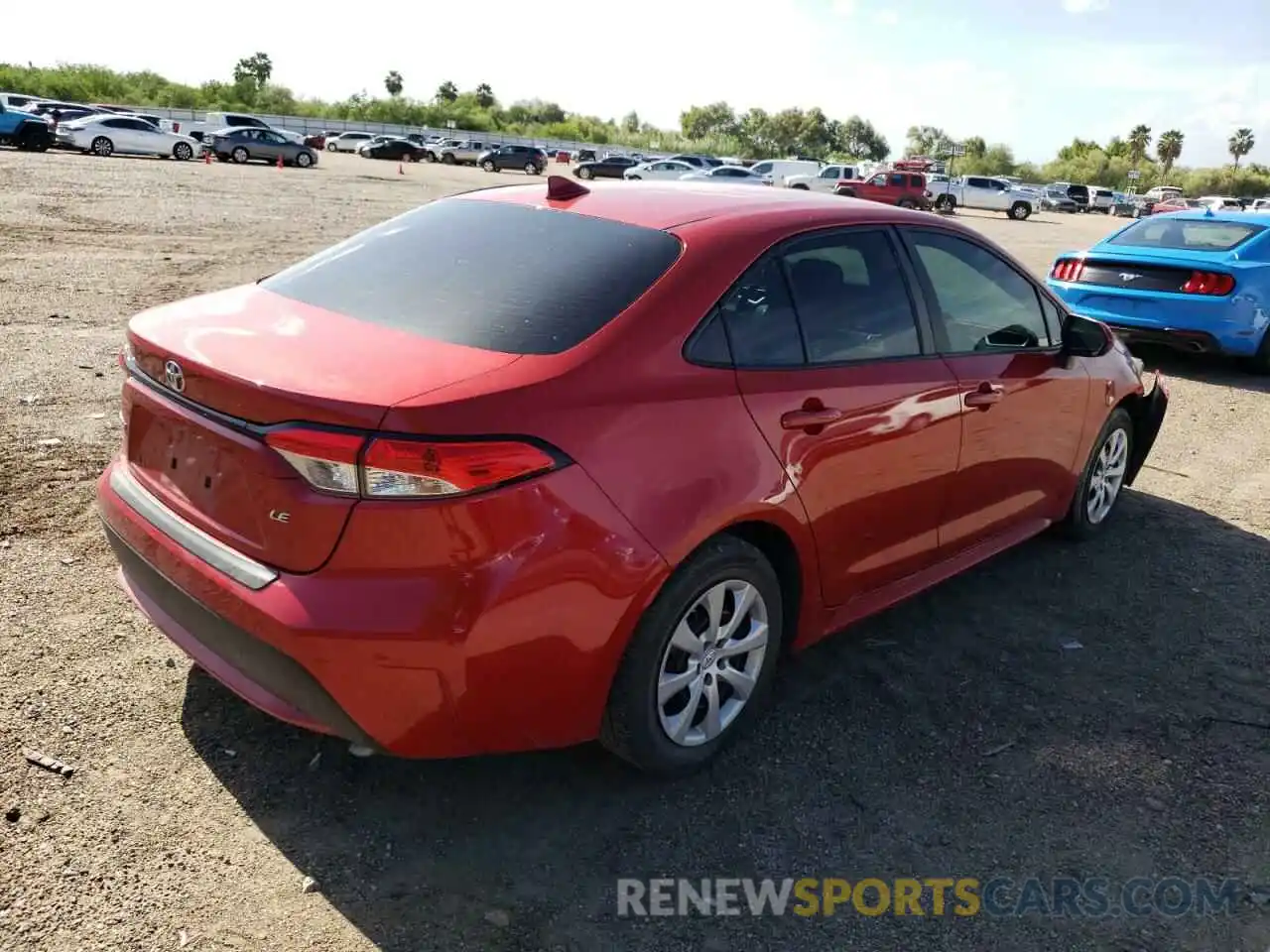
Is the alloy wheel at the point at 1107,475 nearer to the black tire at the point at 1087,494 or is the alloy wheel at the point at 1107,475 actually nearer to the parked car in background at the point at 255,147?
the black tire at the point at 1087,494

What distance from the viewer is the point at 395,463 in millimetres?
2352

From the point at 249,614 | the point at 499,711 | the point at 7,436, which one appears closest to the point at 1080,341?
the point at 499,711

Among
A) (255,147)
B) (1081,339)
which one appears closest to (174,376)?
(1081,339)

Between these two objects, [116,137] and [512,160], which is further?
[512,160]

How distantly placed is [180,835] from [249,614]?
707 millimetres

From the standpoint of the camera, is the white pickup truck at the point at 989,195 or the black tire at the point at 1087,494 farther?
the white pickup truck at the point at 989,195

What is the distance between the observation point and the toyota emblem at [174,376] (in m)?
2.74

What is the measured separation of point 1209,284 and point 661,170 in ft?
118

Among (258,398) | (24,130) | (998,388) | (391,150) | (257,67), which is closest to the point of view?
(258,398)

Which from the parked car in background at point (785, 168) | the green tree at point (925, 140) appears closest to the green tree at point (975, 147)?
the green tree at point (925, 140)

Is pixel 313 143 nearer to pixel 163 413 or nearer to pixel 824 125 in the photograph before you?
pixel 163 413

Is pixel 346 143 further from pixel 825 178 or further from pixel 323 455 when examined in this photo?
pixel 323 455

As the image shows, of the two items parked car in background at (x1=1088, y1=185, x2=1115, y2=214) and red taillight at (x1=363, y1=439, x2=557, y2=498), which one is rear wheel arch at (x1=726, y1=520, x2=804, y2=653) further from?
parked car in background at (x1=1088, y1=185, x2=1115, y2=214)

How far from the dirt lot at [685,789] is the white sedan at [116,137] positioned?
114 feet
